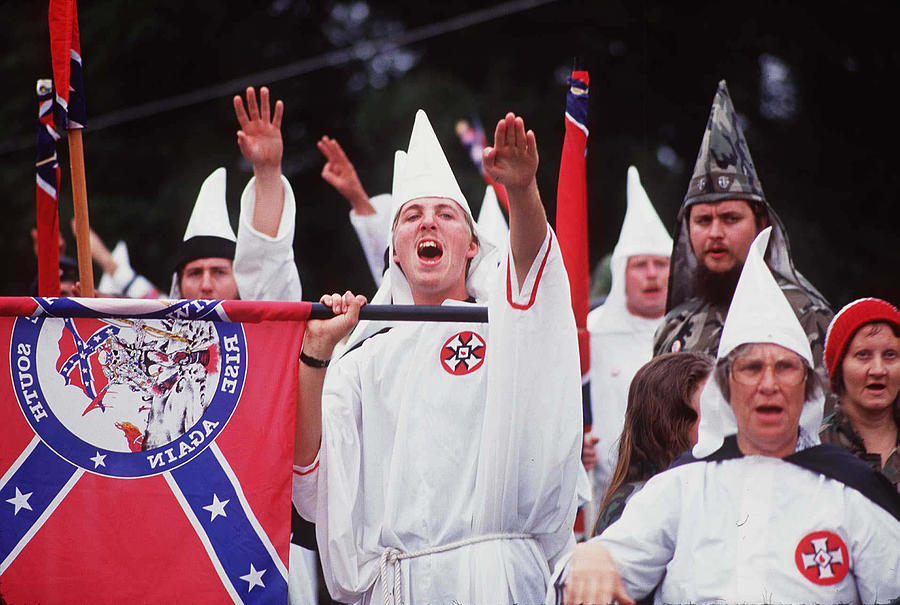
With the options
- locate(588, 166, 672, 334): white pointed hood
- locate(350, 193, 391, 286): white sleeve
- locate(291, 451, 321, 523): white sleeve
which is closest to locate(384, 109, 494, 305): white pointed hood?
locate(291, 451, 321, 523): white sleeve

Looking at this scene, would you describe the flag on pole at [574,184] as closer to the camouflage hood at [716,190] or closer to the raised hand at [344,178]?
the camouflage hood at [716,190]

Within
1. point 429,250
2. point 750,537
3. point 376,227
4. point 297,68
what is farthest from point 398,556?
point 297,68

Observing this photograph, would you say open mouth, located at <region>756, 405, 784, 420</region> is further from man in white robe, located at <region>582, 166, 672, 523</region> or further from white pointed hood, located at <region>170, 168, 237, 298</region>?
white pointed hood, located at <region>170, 168, 237, 298</region>

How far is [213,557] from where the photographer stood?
3.90 metres

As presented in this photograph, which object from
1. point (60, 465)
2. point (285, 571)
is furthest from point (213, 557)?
point (60, 465)

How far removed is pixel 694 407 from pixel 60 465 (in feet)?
6.38

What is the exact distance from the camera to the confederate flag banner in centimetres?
388

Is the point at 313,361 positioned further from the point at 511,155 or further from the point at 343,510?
the point at 511,155

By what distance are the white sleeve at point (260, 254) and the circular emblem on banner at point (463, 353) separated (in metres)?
1.60

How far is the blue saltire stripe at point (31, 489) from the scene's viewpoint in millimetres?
3881

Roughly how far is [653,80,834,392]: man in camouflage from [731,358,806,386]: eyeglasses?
1.37 metres

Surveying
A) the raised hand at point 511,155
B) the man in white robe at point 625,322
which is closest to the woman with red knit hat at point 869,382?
the raised hand at point 511,155

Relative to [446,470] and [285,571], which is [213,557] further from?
[446,470]

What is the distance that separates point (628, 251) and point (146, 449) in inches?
146
